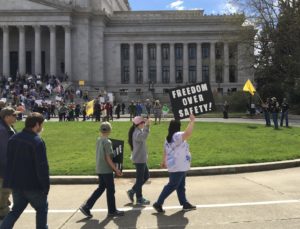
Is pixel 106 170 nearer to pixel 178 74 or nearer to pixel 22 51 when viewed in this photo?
pixel 22 51

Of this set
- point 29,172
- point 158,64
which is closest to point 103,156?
point 29,172

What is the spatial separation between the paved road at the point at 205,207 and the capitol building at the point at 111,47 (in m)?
63.6

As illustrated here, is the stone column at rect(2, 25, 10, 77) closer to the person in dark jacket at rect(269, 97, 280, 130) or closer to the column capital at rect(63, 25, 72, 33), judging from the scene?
the column capital at rect(63, 25, 72, 33)

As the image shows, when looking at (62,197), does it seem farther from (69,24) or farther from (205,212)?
(69,24)

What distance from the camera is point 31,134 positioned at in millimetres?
7000

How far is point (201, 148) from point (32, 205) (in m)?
11.9

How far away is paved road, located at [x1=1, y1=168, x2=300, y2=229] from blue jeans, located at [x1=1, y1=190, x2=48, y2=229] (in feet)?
5.07

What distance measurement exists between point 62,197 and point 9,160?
14.1 ft

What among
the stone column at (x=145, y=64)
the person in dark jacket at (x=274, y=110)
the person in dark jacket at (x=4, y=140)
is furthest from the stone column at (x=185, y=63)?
the person in dark jacket at (x=4, y=140)

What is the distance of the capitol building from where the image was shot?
76.1m

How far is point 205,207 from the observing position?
961cm

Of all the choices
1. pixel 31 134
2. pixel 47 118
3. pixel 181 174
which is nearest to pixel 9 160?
pixel 31 134

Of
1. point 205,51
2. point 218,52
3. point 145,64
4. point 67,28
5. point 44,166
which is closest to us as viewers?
point 44,166

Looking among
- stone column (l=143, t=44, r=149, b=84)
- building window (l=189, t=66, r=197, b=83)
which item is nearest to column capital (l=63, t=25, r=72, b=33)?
stone column (l=143, t=44, r=149, b=84)
